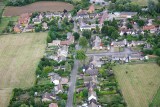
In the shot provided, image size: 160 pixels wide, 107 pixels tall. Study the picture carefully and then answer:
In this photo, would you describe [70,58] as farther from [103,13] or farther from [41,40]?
[103,13]

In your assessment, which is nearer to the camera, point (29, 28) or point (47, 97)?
point (47, 97)

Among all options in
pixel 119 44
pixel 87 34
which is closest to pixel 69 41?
pixel 87 34

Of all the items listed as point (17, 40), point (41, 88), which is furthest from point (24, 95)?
point (17, 40)

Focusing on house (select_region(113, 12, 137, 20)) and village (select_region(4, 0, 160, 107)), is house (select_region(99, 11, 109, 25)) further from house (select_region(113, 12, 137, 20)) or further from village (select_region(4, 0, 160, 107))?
house (select_region(113, 12, 137, 20))

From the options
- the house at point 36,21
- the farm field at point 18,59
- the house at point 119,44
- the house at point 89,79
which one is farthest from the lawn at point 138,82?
the house at point 36,21

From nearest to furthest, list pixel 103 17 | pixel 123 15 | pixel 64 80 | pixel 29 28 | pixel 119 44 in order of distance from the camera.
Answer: pixel 64 80 < pixel 119 44 < pixel 29 28 < pixel 103 17 < pixel 123 15

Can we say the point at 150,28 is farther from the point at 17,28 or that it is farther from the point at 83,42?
the point at 17,28

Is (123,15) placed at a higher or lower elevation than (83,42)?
higher
